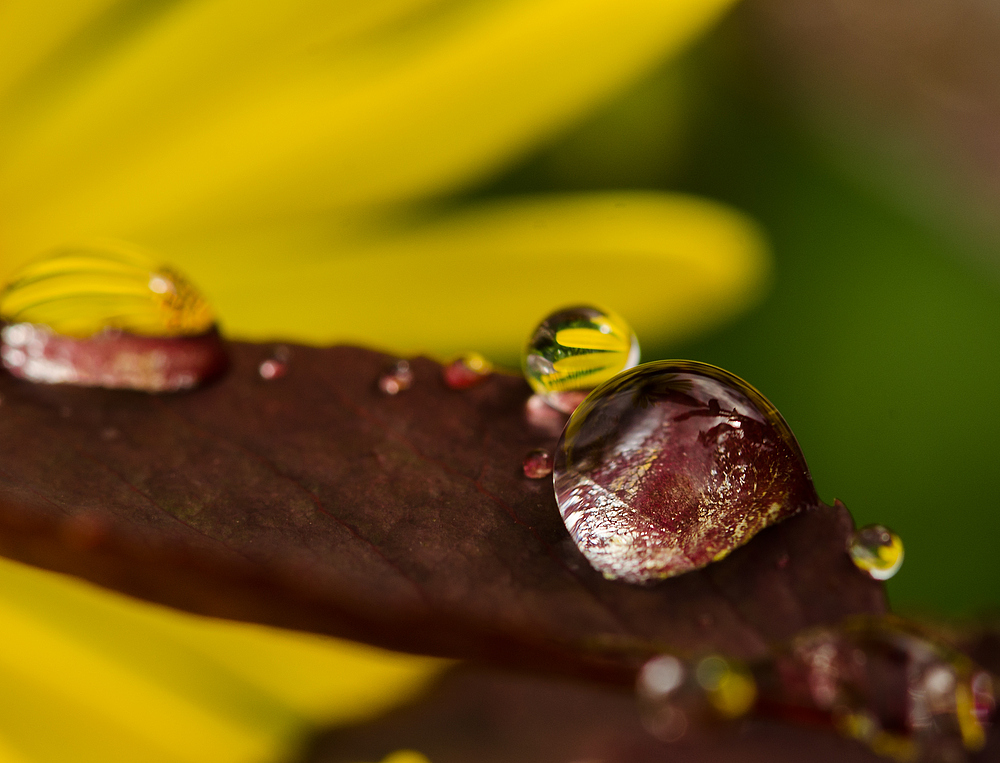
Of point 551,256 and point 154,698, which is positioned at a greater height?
A: point 551,256

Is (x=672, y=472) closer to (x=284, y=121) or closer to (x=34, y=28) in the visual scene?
(x=284, y=121)

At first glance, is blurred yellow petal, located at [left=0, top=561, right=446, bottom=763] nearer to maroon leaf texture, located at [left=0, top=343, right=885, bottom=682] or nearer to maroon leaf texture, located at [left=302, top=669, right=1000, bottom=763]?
maroon leaf texture, located at [left=302, top=669, right=1000, bottom=763]

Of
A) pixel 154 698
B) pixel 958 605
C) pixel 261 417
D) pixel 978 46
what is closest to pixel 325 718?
pixel 154 698

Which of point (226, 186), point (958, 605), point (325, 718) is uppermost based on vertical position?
point (226, 186)

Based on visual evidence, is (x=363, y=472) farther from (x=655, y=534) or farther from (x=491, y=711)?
(x=491, y=711)

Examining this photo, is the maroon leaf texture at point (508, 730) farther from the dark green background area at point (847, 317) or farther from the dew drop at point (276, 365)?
the dark green background area at point (847, 317)

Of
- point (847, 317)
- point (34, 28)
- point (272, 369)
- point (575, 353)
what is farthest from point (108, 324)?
point (847, 317)

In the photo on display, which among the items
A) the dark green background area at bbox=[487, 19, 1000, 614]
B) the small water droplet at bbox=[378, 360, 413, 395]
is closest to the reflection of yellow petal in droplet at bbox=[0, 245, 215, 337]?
the small water droplet at bbox=[378, 360, 413, 395]
